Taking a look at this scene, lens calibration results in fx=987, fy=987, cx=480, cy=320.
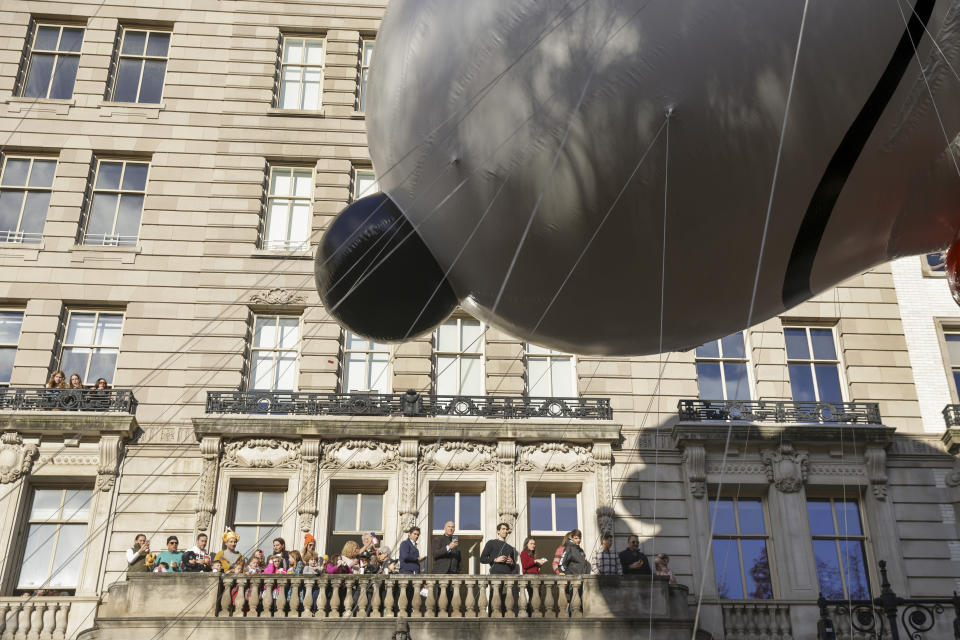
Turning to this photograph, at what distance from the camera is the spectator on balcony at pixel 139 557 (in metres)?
15.6

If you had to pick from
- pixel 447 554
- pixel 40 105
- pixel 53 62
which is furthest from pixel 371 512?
pixel 53 62

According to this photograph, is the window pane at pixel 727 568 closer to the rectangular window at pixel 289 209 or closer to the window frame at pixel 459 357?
the window frame at pixel 459 357

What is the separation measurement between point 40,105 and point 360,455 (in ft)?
37.1

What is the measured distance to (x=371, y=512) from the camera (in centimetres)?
1894

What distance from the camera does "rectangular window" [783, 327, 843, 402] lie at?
806 inches

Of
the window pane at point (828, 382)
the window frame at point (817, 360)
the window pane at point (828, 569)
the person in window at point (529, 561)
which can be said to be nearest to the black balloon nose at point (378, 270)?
the person in window at point (529, 561)

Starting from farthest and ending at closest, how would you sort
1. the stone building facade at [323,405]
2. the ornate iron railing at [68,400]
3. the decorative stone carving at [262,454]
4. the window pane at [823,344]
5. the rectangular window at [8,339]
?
the window pane at [823,344]
the rectangular window at [8,339]
the ornate iron railing at [68,400]
the decorative stone carving at [262,454]
the stone building facade at [323,405]

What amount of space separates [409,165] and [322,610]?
9.77 m

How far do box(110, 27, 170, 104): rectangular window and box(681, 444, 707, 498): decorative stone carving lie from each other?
14494 mm

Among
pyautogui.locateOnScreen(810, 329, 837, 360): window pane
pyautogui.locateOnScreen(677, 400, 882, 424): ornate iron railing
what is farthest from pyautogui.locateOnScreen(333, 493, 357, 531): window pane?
pyautogui.locateOnScreen(810, 329, 837, 360): window pane

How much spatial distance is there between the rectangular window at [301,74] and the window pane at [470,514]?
10115 millimetres

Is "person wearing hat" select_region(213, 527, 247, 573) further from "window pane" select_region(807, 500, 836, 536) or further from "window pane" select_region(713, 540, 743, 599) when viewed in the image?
"window pane" select_region(807, 500, 836, 536)

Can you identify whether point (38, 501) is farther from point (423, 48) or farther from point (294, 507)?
point (423, 48)

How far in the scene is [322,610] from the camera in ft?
49.0
